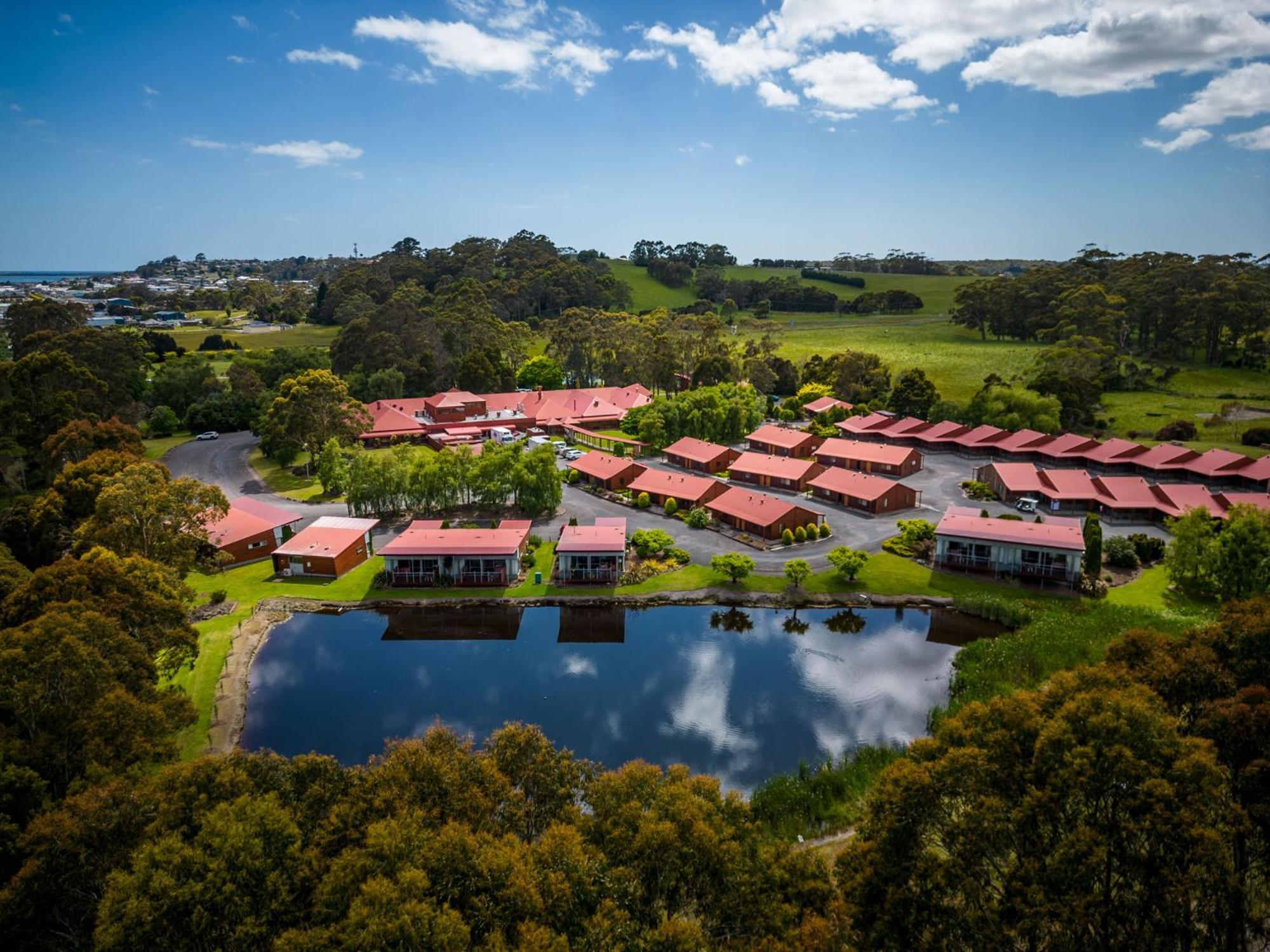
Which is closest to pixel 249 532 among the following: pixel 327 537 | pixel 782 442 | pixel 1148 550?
pixel 327 537

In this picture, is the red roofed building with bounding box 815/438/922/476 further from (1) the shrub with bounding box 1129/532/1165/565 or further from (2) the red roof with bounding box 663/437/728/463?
(1) the shrub with bounding box 1129/532/1165/565

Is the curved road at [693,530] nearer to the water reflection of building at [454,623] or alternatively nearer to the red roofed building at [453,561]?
the red roofed building at [453,561]

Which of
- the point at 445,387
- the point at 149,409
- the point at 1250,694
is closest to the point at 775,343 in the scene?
the point at 445,387

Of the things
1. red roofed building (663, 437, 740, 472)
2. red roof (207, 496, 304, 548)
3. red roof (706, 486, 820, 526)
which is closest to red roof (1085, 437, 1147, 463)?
red roof (706, 486, 820, 526)

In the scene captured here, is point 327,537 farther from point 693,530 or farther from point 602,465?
point 693,530

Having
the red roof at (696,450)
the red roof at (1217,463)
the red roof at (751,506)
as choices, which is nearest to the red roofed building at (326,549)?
the red roof at (751,506)
